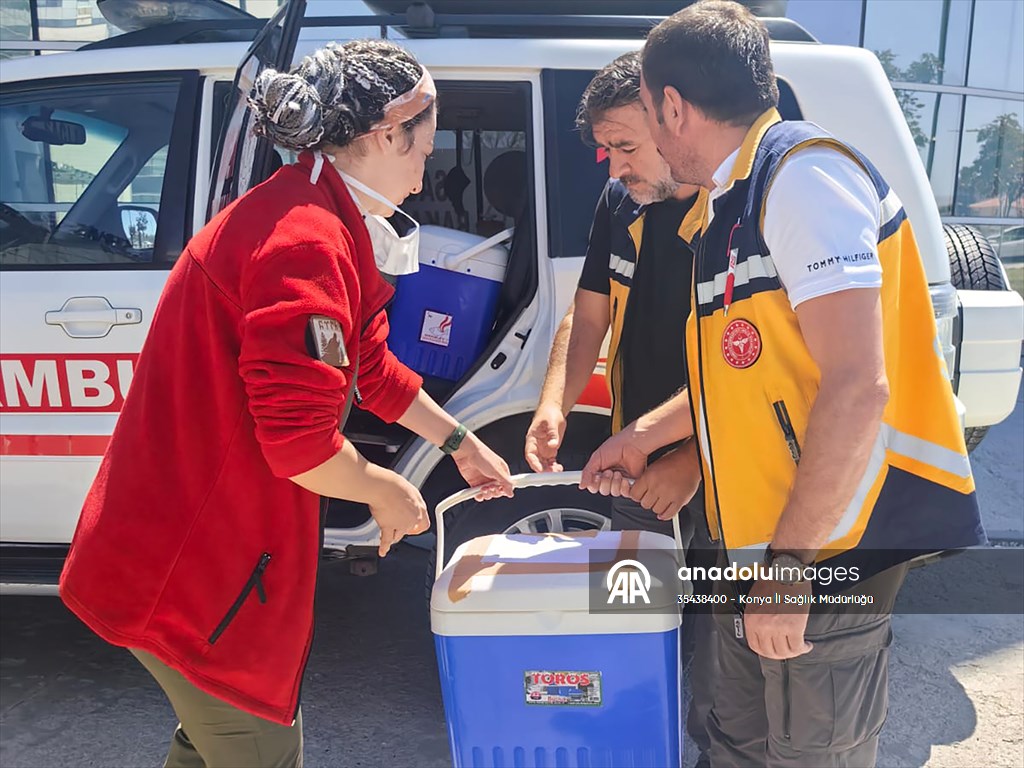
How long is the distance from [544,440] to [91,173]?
6.37 feet

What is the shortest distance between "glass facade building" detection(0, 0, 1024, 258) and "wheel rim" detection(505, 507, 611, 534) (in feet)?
31.4

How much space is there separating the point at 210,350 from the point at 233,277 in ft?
0.39

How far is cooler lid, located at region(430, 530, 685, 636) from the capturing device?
59.0 inches

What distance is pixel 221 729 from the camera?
4.82 ft

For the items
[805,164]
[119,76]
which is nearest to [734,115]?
[805,164]

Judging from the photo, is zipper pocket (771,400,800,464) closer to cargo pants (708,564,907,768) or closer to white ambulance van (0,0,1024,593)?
cargo pants (708,564,907,768)

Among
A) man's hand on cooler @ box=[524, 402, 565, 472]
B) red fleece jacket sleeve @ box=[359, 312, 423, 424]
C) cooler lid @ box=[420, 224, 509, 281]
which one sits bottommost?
man's hand on cooler @ box=[524, 402, 565, 472]

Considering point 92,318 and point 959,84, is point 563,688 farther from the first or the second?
point 959,84

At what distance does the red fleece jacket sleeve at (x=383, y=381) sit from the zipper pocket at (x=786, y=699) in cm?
89

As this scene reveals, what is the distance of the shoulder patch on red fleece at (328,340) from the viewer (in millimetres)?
1269

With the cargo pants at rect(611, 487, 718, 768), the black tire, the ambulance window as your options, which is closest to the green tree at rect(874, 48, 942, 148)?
the black tire

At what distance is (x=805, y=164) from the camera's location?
137cm

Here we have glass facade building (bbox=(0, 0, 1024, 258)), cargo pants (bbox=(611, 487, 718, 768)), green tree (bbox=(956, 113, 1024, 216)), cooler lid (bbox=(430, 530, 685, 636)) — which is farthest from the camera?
green tree (bbox=(956, 113, 1024, 216))

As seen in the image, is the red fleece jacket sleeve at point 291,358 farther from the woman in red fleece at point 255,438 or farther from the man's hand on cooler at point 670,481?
the man's hand on cooler at point 670,481
